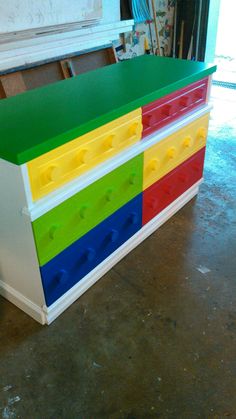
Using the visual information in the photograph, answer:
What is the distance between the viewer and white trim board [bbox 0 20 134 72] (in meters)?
2.41

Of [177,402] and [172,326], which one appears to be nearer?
[177,402]

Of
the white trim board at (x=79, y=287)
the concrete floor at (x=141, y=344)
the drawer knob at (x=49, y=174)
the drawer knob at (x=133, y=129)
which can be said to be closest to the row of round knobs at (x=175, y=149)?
the drawer knob at (x=133, y=129)

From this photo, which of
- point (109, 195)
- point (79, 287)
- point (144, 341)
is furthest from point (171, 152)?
point (144, 341)

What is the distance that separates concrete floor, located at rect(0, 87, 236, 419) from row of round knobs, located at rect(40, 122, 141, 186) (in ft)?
2.18

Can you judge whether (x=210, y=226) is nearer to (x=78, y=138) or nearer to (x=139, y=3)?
(x=78, y=138)

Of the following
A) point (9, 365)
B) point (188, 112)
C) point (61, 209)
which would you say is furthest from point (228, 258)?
point (9, 365)

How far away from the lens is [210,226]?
2.22 metres

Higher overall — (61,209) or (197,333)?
(61,209)

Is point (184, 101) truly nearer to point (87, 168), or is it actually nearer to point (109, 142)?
point (109, 142)

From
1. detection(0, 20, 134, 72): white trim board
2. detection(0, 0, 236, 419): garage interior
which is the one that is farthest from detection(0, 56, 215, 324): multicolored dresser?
detection(0, 20, 134, 72): white trim board

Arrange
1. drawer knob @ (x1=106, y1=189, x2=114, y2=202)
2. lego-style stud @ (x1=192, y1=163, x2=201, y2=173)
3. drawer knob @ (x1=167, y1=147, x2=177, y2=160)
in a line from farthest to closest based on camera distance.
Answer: lego-style stud @ (x1=192, y1=163, x2=201, y2=173)
drawer knob @ (x1=167, y1=147, x2=177, y2=160)
drawer knob @ (x1=106, y1=189, x2=114, y2=202)

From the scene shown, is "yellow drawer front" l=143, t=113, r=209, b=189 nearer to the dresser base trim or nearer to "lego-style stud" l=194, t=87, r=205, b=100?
"lego-style stud" l=194, t=87, r=205, b=100

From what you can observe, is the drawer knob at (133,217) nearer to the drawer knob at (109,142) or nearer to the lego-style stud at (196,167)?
the drawer knob at (109,142)

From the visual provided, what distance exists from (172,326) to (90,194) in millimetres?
677
